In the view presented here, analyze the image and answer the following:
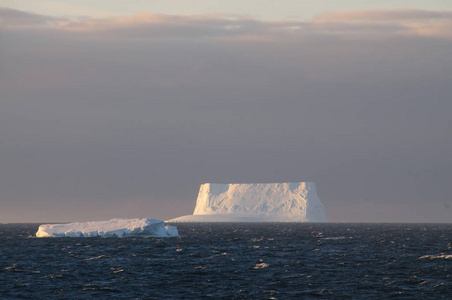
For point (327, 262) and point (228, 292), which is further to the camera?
point (327, 262)

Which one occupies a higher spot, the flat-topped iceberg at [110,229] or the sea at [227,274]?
the flat-topped iceberg at [110,229]

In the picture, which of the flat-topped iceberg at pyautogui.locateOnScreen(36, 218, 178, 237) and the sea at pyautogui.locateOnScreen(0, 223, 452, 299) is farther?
the flat-topped iceberg at pyautogui.locateOnScreen(36, 218, 178, 237)

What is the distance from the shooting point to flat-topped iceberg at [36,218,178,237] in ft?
351

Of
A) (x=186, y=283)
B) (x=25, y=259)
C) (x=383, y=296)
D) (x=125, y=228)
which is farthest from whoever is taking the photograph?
(x=125, y=228)

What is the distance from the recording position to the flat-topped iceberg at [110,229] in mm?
106938

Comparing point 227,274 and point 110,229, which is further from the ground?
point 110,229

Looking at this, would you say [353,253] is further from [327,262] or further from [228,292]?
[228,292]

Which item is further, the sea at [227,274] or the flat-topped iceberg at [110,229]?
the flat-topped iceberg at [110,229]

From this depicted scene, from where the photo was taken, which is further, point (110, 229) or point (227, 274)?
point (110, 229)

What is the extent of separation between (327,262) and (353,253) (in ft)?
38.9

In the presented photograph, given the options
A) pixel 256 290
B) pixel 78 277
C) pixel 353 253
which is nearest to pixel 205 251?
pixel 353 253

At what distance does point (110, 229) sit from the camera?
352ft

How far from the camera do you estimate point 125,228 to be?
10744cm

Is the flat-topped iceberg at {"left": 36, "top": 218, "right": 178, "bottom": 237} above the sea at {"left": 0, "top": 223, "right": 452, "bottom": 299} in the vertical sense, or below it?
above
